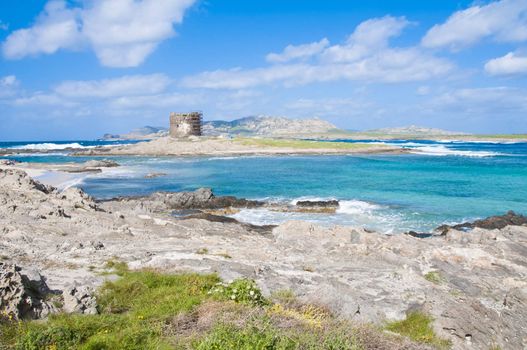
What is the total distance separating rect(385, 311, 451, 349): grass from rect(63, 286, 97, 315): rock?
648cm

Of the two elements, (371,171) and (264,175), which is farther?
(371,171)

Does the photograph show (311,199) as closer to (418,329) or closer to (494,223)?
(494,223)

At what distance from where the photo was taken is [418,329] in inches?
370

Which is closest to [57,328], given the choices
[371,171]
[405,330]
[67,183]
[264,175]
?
[405,330]

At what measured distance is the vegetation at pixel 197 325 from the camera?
6.49 m

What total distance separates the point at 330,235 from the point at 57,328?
43.9 feet

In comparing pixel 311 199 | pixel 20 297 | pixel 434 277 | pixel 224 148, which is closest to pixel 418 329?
pixel 434 277

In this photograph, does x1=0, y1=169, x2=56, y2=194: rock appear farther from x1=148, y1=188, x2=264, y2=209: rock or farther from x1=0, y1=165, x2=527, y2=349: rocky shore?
x1=148, y1=188, x2=264, y2=209: rock

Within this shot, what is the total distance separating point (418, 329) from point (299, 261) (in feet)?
17.7

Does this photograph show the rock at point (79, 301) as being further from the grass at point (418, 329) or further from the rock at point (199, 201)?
the rock at point (199, 201)

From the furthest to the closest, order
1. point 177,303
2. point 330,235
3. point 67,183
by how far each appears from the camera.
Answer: point 67,183 → point 330,235 → point 177,303

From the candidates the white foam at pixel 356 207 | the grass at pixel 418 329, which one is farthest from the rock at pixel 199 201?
the grass at pixel 418 329

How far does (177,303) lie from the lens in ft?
27.6

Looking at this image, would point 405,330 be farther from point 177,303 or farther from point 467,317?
point 177,303
